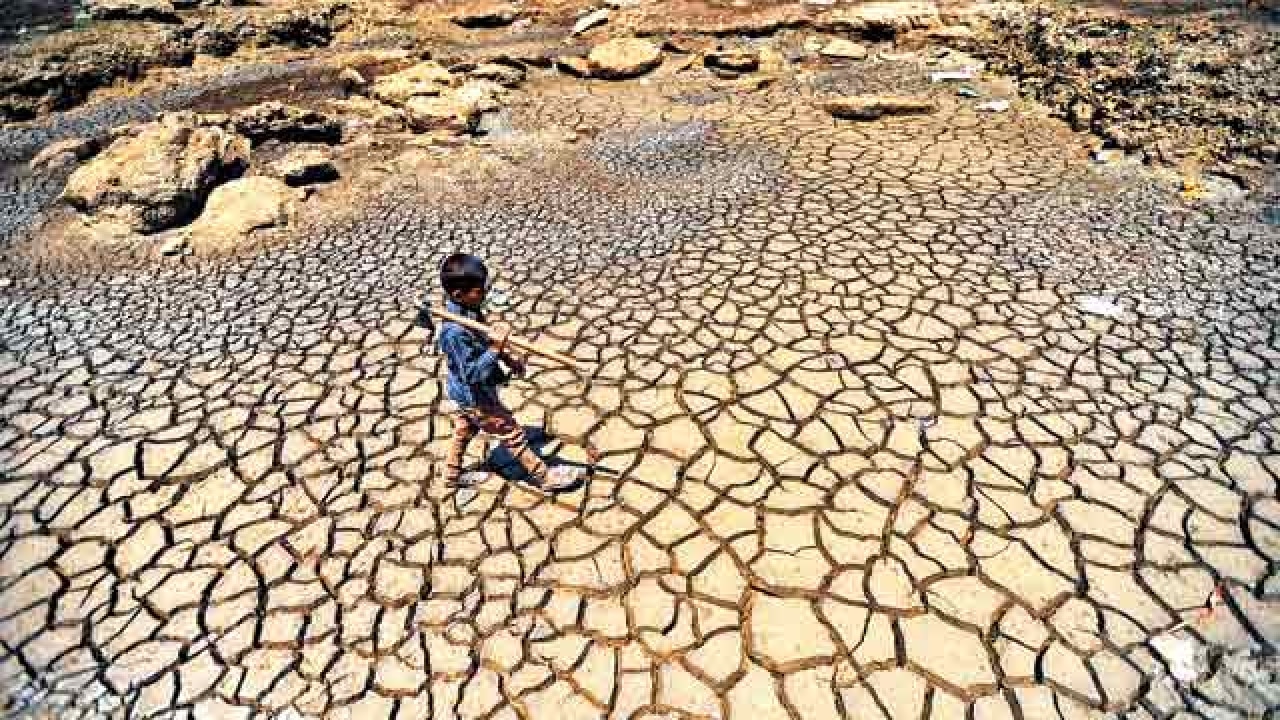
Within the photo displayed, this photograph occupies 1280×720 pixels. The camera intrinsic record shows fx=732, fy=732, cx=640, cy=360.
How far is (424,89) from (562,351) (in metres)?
7.34

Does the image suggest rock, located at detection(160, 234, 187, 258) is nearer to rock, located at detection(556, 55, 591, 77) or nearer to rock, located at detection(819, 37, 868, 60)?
rock, located at detection(556, 55, 591, 77)

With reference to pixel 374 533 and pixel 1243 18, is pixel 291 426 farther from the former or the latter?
pixel 1243 18

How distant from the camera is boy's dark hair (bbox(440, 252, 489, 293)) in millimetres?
3889

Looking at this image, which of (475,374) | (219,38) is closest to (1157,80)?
(475,374)

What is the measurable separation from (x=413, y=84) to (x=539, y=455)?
880 centimetres

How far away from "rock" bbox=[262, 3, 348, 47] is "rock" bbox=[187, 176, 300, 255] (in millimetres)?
8251

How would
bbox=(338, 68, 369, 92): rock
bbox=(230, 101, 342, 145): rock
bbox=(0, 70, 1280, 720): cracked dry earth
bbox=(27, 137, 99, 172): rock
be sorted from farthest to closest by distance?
1. bbox=(338, 68, 369, 92): rock
2. bbox=(230, 101, 342, 145): rock
3. bbox=(27, 137, 99, 172): rock
4. bbox=(0, 70, 1280, 720): cracked dry earth

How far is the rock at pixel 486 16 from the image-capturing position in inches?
610

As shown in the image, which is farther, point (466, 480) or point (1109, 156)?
point (1109, 156)

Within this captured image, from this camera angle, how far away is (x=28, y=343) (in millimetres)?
6402

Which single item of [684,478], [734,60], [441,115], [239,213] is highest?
[734,60]

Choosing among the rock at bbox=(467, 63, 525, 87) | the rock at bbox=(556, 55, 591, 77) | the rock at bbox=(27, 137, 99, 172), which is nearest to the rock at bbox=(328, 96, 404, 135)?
the rock at bbox=(467, 63, 525, 87)

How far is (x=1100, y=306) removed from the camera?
19.1 feet

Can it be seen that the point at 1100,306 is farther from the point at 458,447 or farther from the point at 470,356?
the point at 458,447
